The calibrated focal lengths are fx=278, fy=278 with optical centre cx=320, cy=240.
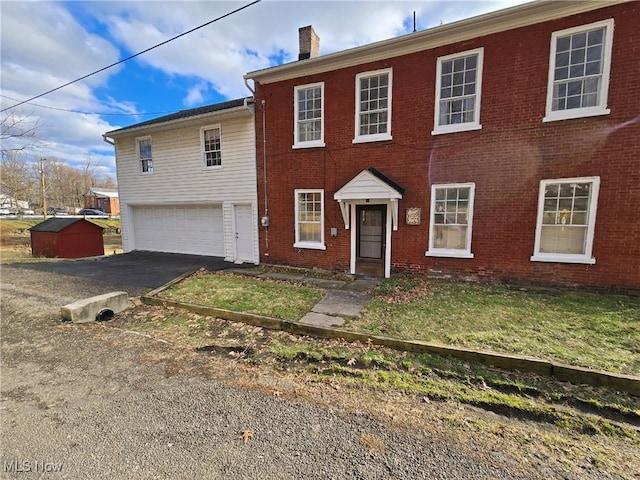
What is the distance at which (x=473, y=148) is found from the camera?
298 inches

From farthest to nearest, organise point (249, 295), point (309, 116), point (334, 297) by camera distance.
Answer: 1. point (309, 116)
2. point (249, 295)
3. point (334, 297)

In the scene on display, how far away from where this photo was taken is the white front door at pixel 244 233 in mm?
11227

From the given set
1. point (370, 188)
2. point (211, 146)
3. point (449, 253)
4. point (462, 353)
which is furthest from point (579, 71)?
point (211, 146)

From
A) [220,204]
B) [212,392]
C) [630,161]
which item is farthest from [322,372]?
[220,204]

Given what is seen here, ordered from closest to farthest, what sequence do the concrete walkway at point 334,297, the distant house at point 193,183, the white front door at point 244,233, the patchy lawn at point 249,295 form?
the concrete walkway at point 334,297
the patchy lawn at point 249,295
the distant house at point 193,183
the white front door at point 244,233

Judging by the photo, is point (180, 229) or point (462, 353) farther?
point (180, 229)

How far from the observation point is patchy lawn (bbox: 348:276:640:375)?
4.17 m

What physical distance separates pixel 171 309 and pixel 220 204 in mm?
6104

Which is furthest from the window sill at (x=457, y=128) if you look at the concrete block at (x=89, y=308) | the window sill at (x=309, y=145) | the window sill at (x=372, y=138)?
the concrete block at (x=89, y=308)

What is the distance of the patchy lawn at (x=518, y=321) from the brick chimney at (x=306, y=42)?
8811mm

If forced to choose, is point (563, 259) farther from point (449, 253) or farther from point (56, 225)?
point (56, 225)

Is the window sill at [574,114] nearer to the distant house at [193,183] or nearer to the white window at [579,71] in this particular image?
the white window at [579,71]

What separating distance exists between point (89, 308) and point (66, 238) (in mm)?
10643

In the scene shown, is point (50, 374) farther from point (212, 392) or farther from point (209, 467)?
point (209, 467)
